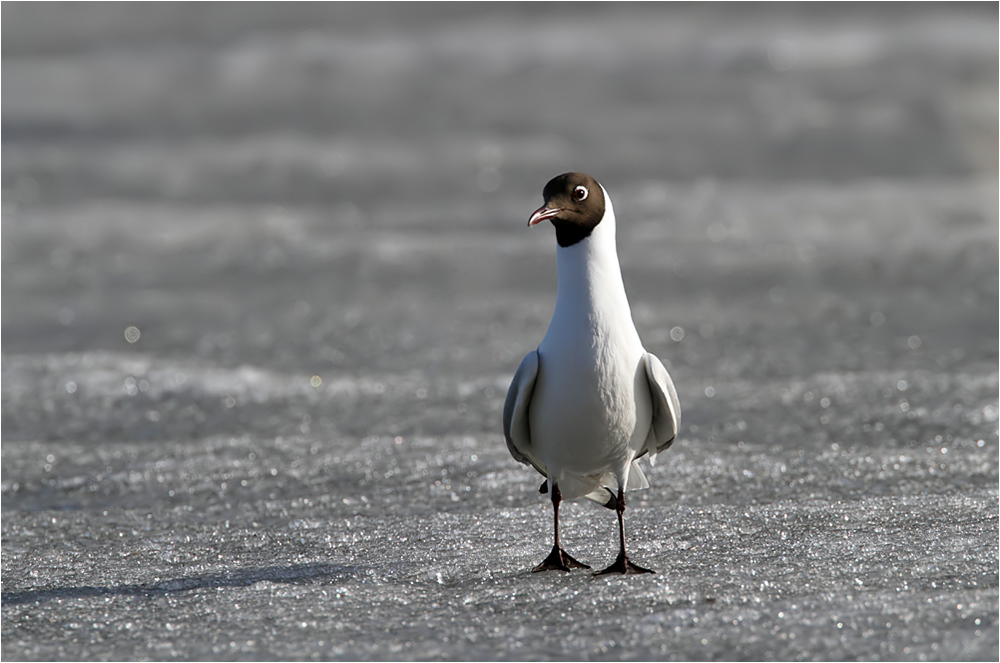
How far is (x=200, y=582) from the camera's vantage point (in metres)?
3.28

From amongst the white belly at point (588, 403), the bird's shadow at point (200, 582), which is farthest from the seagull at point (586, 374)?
the bird's shadow at point (200, 582)

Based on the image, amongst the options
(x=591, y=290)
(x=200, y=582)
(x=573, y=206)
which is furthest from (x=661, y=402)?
(x=200, y=582)

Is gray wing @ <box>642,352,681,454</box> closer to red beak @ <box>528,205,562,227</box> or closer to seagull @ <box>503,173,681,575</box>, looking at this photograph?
seagull @ <box>503,173,681,575</box>

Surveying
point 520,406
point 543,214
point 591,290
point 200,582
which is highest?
point 543,214

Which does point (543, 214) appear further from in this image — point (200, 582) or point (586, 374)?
point (200, 582)

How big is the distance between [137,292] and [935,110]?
9170 mm

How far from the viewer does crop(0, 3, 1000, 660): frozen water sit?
2.97 m

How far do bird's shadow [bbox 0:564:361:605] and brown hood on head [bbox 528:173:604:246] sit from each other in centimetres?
122

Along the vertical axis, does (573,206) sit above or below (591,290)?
above

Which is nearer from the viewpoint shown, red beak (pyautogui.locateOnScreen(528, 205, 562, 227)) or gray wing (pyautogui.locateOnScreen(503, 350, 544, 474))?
red beak (pyautogui.locateOnScreen(528, 205, 562, 227))

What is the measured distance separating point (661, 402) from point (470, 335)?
3.74m

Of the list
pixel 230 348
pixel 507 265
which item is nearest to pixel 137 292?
pixel 230 348

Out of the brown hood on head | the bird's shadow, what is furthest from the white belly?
the bird's shadow

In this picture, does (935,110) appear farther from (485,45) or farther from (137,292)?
(137,292)
